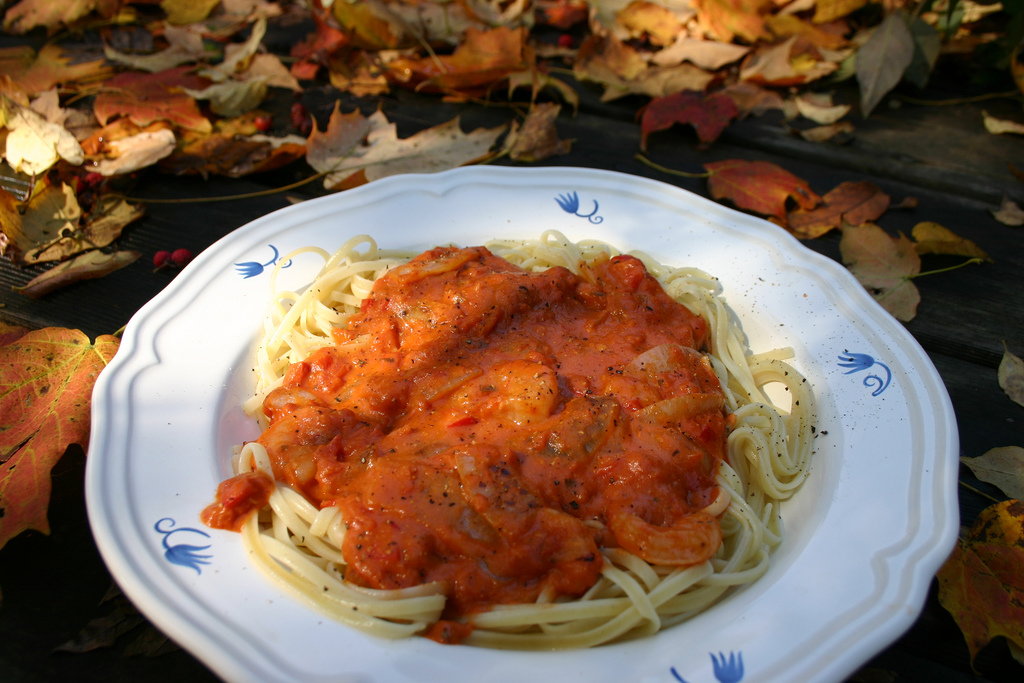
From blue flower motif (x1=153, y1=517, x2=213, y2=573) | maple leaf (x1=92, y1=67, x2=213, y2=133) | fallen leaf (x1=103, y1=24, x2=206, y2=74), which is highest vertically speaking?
fallen leaf (x1=103, y1=24, x2=206, y2=74)

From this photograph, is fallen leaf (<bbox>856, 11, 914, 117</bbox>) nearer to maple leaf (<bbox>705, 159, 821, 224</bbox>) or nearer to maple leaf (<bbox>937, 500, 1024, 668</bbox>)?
maple leaf (<bbox>705, 159, 821, 224</bbox>)

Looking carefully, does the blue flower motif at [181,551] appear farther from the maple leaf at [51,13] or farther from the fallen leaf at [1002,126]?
the fallen leaf at [1002,126]

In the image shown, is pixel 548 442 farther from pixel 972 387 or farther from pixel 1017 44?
pixel 1017 44

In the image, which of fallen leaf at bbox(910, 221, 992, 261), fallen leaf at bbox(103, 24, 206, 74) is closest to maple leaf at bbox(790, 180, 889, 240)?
fallen leaf at bbox(910, 221, 992, 261)

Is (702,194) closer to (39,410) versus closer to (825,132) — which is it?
(825,132)

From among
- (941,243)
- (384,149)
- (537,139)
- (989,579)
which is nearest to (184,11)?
(384,149)
